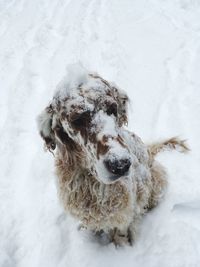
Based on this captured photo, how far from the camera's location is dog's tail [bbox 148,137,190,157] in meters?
4.04

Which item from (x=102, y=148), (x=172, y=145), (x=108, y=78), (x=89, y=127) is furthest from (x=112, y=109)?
(x=108, y=78)

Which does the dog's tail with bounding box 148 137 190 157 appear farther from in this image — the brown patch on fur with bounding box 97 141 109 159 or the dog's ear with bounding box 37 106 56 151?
the brown patch on fur with bounding box 97 141 109 159

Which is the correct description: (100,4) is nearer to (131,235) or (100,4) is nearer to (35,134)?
(35,134)

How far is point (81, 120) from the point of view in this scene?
275cm

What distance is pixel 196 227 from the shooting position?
3.37 meters

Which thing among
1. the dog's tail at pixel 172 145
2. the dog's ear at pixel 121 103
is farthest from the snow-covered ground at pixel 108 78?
the dog's ear at pixel 121 103

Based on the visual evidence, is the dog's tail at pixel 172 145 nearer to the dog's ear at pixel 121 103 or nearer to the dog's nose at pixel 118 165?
the dog's ear at pixel 121 103

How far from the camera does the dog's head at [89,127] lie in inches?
102

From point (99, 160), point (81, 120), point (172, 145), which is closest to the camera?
point (99, 160)

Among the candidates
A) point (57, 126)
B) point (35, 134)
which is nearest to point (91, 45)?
point (35, 134)

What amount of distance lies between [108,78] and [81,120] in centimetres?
288

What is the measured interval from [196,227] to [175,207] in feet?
1.09

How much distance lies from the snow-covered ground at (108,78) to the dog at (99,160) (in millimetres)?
273

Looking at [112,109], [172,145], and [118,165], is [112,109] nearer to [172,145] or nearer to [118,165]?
[118,165]
